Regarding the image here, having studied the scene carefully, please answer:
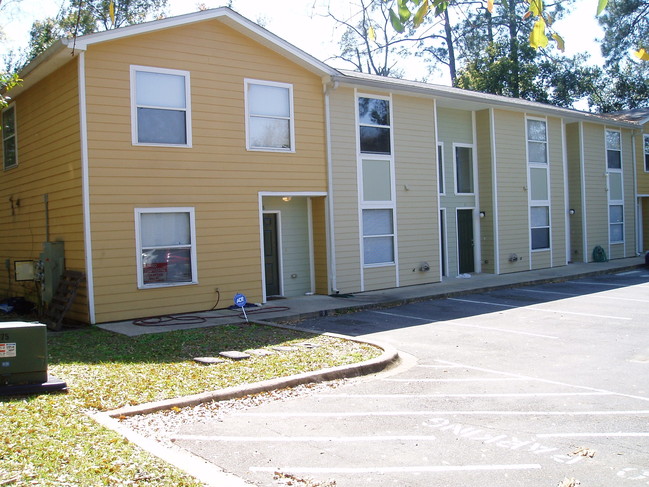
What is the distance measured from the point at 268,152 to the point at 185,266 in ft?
10.9

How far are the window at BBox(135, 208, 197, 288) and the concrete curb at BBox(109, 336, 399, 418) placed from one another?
5.56 metres

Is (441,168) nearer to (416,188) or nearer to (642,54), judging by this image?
(416,188)

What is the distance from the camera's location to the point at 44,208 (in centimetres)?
1428

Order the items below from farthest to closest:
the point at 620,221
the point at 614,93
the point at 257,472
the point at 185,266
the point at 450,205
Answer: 1. the point at 614,93
2. the point at 620,221
3. the point at 450,205
4. the point at 185,266
5. the point at 257,472

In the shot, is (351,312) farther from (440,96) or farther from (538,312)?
(440,96)

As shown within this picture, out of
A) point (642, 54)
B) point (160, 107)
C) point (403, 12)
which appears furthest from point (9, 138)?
point (642, 54)

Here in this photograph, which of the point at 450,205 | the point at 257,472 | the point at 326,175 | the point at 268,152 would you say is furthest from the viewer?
the point at 450,205

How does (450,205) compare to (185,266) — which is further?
(450,205)

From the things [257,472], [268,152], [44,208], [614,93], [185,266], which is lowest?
[257,472]

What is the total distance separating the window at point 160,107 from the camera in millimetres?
12938

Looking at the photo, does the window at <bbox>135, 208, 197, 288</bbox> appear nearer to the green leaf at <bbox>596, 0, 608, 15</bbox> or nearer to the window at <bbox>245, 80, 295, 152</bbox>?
the window at <bbox>245, 80, 295, 152</bbox>

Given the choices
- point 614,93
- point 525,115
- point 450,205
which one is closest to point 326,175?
point 450,205

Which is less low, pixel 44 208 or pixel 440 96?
pixel 440 96

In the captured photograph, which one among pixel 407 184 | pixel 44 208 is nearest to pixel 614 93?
pixel 407 184
